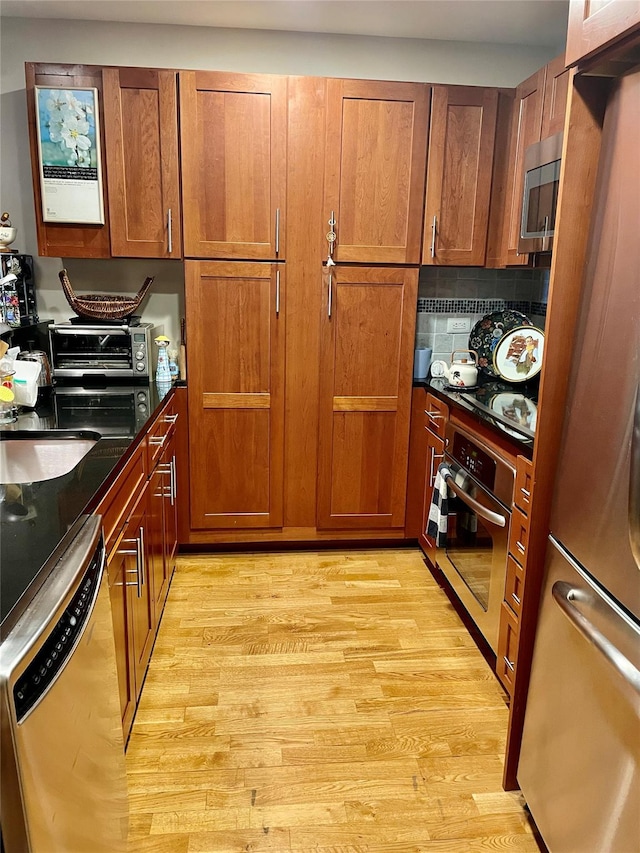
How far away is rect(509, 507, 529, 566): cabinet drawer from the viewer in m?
1.89

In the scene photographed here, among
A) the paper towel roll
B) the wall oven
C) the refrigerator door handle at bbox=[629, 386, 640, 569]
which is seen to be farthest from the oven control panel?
the refrigerator door handle at bbox=[629, 386, 640, 569]

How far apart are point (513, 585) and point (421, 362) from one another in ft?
4.58

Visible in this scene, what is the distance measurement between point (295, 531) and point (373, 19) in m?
2.49

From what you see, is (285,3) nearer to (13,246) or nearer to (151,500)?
(13,246)

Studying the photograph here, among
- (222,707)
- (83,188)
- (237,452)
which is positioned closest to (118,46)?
(83,188)

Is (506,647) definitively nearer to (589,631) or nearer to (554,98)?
(589,631)

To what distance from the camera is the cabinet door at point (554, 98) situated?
2295mm

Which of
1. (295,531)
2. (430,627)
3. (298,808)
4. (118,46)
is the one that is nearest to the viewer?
(298,808)

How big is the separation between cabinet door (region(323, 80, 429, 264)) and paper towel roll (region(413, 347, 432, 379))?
1.56 ft

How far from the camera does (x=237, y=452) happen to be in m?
2.96

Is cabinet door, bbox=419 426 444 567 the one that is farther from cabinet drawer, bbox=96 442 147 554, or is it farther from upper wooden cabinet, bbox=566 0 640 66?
upper wooden cabinet, bbox=566 0 640 66

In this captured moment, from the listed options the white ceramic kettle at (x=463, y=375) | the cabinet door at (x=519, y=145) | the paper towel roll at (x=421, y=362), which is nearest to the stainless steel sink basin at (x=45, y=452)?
the white ceramic kettle at (x=463, y=375)

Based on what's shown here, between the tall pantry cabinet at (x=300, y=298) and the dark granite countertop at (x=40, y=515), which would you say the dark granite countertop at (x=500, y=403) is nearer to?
the tall pantry cabinet at (x=300, y=298)

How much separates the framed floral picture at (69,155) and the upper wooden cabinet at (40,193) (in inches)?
1.0
